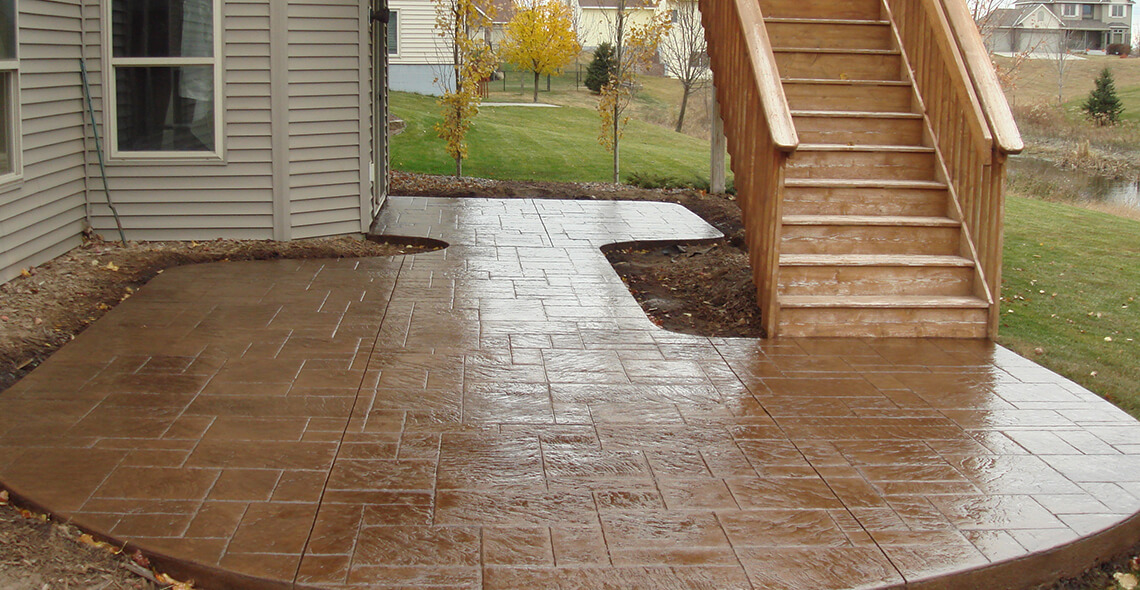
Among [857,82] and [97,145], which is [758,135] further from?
[97,145]

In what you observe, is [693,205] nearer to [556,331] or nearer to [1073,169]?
[556,331]

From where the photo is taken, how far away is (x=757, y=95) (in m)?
6.17

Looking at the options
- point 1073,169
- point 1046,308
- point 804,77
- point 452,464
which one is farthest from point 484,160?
point 1073,169

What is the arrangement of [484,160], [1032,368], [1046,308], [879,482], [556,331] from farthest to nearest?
[484,160], [1046,308], [556,331], [1032,368], [879,482]

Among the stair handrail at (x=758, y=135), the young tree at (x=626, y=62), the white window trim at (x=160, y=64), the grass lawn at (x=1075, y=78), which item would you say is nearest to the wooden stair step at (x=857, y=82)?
the stair handrail at (x=758, y=135)

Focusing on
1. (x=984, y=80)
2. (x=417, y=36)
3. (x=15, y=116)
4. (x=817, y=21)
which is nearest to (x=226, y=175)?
(x=15, y=116)

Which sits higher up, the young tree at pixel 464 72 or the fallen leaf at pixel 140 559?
the young tree at pixel 464 72

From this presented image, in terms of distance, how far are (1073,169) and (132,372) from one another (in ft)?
77.8

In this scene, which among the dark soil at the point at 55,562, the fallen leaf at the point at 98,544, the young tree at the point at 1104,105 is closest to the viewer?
the dark soil at the point at 55,562

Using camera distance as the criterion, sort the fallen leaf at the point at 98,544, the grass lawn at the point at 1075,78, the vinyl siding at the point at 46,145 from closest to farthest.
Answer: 1. the fallen leaf at the point at 98,544
2. the vinyl siding at the point at 46,145
3. the grass lawn at the point at 1075,78

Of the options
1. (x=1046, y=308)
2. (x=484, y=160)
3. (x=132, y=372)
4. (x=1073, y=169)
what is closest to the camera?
(x=132, y=372)

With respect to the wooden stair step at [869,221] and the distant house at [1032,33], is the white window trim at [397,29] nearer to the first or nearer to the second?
the wooden stair step at [869,221]

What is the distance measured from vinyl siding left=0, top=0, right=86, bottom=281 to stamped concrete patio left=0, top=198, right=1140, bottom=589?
98 cm

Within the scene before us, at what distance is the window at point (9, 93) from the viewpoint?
639cm
